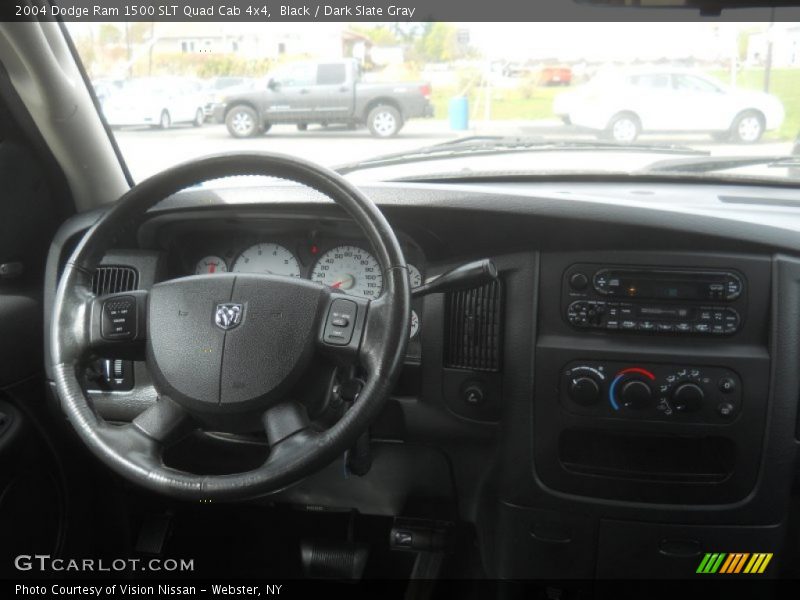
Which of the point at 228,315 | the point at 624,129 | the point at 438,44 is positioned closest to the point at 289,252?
the point at 228,315

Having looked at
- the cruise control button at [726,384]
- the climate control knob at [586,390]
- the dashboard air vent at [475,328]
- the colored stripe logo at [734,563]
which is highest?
the dashboard air vent at [475,328]

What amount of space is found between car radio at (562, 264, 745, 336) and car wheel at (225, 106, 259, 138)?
1.34 meters

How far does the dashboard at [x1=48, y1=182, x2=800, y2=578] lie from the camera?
2225 mm

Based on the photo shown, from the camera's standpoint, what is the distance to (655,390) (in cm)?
226

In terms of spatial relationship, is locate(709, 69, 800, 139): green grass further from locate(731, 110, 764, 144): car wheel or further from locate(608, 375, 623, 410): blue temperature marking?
locate(608, 375, 623, 410): blue temperature marking

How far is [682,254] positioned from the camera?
223 cm

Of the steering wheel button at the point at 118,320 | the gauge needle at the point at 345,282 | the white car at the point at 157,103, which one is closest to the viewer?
the steering wheel button at the point at 118,320

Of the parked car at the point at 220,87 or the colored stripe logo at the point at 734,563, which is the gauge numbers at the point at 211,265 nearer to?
the parked car at the point at 220,87

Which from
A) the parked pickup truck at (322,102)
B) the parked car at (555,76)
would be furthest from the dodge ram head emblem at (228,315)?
the parked car at (555,76)

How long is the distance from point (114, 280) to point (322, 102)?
→ 1.00m

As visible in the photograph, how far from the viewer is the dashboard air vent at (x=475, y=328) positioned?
2350 mm

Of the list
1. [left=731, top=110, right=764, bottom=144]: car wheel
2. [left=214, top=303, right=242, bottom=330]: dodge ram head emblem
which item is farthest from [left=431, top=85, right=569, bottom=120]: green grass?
[left=214, top=303, right=242, bottom=330]: dodge ram head emblem

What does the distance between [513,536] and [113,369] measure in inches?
52.1

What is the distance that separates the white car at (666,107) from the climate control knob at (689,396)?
0.95 m
